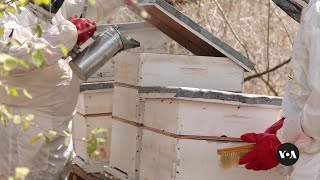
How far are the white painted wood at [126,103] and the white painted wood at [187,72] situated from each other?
0.39 feet

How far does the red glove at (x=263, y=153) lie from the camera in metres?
2.77

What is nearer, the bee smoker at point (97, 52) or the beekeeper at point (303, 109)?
the beekeeper at point (303, 109)

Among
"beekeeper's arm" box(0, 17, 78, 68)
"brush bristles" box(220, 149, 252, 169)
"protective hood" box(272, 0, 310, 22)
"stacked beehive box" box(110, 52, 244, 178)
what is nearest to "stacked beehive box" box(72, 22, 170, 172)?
"stacked beehive box" box(110, 52, 244, 178)

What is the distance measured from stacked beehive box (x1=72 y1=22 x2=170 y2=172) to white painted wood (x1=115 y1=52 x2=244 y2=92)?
70 cm

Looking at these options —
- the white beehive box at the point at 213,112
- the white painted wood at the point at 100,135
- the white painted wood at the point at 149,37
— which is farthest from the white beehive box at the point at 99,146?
the white beehive box at the point at 213,112

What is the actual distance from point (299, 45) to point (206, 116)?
646 millimetres

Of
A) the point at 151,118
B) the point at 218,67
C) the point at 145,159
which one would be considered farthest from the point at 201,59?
the point at 145,159

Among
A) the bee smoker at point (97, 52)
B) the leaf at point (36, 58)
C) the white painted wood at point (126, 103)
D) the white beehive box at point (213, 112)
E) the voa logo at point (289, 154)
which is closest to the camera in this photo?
the leaf at point (36, 58)

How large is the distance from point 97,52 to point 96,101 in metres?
0.94

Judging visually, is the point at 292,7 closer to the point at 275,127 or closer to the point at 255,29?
the point at 275,127

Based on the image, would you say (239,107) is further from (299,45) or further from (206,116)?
(299,45)

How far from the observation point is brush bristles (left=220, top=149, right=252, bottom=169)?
294 cm

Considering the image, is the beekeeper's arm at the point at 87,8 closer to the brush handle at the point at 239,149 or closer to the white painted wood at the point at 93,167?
the white painted wood at the point at 93,167

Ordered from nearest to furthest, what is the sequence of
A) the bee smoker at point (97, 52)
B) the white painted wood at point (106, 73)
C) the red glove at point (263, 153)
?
the red glove at point (263, 153) < the bee smoker at point (97, 52) < the white painted wood at point (106, 73)
